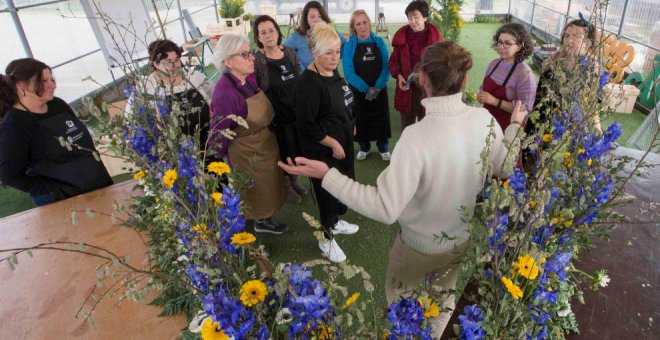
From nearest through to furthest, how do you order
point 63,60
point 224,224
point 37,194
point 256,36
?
point 224,224 < point 37,194 < point 256,36 < point 63,60

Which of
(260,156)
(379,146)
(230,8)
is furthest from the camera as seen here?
(230,8)

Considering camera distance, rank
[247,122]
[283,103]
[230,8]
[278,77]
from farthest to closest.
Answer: [230,8] → [278,77] → [283,103] → [247,122]

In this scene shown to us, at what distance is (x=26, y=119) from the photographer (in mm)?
1966

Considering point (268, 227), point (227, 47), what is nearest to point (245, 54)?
point (227, 47)

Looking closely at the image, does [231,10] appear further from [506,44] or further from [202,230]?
[202,230]

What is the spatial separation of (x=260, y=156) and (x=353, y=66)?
4.60 ft

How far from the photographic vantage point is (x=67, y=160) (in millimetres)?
2139

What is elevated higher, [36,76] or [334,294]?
[36,76]

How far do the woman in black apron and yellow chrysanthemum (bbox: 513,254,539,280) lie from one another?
8.78 feet

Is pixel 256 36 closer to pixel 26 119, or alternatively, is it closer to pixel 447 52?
pixel 26 119

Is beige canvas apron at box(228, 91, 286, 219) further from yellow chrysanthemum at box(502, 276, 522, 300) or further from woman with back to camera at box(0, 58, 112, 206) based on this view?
yellow chrysanthemum at box(502, 276, 522, 300)

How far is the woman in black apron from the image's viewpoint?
3.27 meters

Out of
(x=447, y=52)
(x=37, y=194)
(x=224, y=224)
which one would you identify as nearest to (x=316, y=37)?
(x=447, y=52)

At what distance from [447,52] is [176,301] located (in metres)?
1.20
